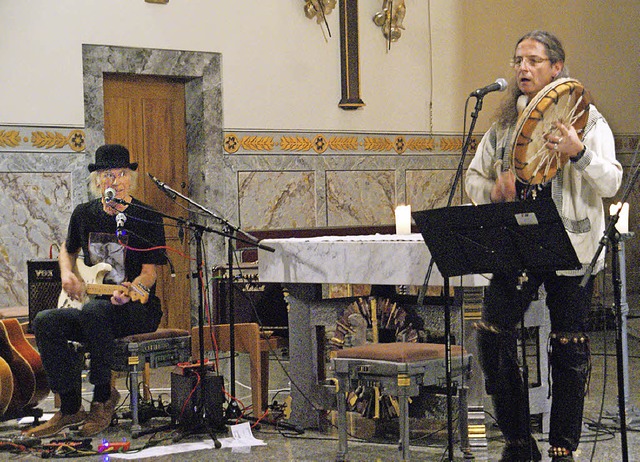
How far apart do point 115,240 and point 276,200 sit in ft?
11.3

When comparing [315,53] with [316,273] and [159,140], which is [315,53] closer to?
[159,140]

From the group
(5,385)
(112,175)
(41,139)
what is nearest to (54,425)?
(5,385)

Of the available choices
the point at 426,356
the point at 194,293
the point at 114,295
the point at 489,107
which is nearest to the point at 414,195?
the point at 489,107

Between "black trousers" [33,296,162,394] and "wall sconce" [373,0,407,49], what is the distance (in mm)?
4871

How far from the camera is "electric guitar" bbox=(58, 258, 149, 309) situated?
5391mm

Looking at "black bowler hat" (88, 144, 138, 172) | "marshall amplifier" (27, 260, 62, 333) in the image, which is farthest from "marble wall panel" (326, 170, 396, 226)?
"black bowler hat" (88, 144, 138, 172)

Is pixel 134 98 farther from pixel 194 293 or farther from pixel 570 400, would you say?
pixel 570 400

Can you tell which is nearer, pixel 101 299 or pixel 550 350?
pixel 550 350

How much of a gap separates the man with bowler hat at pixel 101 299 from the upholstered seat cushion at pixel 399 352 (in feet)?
4.66

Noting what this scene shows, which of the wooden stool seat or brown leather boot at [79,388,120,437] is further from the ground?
the wooden stool seat

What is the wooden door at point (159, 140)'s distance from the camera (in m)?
8.38

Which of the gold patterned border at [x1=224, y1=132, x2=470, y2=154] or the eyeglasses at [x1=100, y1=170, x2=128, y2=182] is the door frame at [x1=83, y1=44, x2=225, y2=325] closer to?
the gold patterned border at [x1=224, y1=132, x2=470, y2=154]

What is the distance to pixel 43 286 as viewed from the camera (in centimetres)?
630

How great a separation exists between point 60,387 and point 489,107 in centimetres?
613
